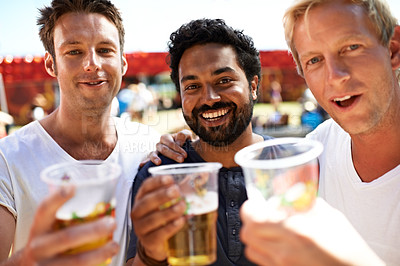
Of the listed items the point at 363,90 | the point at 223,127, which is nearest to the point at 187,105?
the point at 223,127

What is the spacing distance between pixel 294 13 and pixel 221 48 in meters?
0.67

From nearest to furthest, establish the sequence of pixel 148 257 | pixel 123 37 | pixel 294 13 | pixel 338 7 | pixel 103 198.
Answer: pixel 103 198 → pixel 148 257 → pixel 338 7 → pixel 294 13 → pixel 123 37

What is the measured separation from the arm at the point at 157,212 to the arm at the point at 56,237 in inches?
8.9

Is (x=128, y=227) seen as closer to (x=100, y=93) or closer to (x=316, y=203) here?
(x=100, y=93)

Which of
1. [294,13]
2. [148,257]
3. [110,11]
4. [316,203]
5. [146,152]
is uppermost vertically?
[110,11]

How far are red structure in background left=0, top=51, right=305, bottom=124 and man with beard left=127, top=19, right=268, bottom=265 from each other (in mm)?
6816

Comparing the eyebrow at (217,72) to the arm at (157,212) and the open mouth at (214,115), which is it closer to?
the open mouth at (214,115)

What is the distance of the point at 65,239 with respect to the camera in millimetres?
958

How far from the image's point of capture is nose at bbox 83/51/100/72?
7.84 feet

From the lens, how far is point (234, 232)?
1.98 meters

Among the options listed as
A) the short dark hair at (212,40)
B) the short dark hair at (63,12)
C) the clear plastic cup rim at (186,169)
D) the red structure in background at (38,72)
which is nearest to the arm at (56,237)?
the clear plastic cup rim at (186,169)

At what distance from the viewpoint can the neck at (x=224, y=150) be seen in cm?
236

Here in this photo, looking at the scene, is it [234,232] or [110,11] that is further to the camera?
[110,11]

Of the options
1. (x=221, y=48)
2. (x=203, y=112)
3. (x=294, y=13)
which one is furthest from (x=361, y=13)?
(x=203, y=112)
